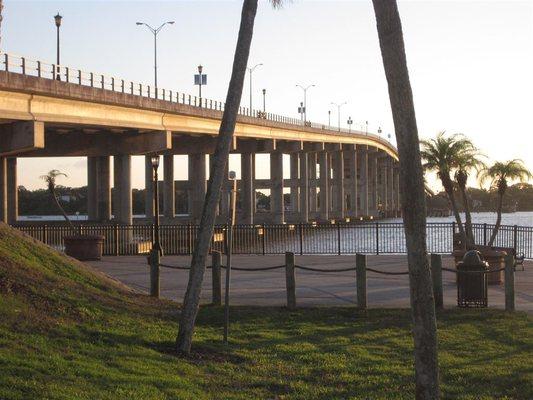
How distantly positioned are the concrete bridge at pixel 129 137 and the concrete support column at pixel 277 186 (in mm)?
113

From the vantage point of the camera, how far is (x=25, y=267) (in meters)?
14.8

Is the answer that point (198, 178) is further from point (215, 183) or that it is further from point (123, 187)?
point (215, 183)

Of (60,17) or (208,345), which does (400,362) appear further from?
(60,17)

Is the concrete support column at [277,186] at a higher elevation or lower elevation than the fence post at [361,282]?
higher

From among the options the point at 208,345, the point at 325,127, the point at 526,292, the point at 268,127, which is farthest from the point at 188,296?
the point at 325,127

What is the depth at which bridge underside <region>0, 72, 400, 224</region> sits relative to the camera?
135 ft

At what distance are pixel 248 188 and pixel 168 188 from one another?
1128 cm

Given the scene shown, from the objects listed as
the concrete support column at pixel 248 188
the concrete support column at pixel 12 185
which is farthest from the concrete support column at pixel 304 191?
the concrete support column at pixel 12 185

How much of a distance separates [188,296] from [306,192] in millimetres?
98566

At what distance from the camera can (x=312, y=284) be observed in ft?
76.0

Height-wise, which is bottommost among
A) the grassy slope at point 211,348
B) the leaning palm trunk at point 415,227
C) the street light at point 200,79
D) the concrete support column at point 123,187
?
the grassy slope at point 211,348

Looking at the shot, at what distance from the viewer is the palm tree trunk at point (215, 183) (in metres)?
13.1

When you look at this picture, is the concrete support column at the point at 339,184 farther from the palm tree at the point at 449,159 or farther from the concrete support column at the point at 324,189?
the palm tree at the point at 449,159

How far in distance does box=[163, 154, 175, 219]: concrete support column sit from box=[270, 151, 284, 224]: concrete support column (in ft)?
56.2
